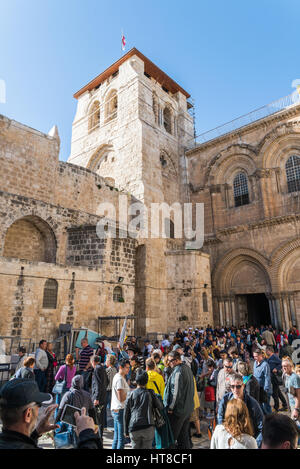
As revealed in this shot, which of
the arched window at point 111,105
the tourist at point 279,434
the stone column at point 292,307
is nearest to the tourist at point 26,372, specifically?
the tourist at point 279,434

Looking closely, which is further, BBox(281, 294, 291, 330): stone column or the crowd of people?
BBox(281, 294, 291, 330): stone column

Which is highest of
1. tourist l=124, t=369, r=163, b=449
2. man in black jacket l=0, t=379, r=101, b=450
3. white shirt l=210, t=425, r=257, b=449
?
man in black jacket l=0, t=379, r=101, b=450

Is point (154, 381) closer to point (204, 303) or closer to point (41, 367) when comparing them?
point (41, 367)

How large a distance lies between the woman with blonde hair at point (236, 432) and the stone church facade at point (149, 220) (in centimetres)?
842

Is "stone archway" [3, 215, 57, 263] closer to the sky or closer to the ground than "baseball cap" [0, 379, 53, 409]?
closer to the sky

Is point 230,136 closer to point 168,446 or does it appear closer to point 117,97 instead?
point 117,97

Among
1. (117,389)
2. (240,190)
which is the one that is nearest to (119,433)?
(117,389)

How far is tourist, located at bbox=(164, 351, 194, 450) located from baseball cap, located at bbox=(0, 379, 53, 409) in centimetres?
261

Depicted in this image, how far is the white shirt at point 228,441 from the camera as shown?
7.66 ft

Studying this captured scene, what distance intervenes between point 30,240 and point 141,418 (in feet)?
38.4

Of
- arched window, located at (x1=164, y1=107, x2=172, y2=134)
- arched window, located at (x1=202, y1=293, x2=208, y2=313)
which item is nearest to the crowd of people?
arched window, located at (x1=202, y1=293, x2=208, y2=313)

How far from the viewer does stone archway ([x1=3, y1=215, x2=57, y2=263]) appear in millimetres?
13195

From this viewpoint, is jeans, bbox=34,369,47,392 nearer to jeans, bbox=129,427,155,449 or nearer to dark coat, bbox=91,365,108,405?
dark coat, bbox=91,365,108,405

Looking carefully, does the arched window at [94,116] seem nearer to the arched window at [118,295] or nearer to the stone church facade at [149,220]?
the stone church facade at [149,220]
